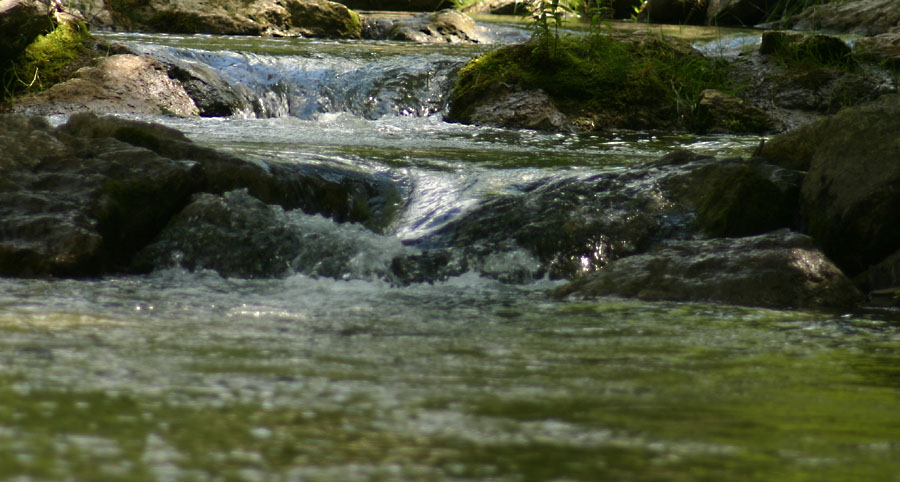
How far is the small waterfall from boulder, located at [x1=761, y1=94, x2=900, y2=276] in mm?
5405

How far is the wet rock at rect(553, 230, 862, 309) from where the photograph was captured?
3783mm

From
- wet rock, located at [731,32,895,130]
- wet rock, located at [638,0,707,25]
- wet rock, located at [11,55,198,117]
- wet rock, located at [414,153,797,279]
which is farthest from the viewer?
wet rock, located at [638,0,707,25]

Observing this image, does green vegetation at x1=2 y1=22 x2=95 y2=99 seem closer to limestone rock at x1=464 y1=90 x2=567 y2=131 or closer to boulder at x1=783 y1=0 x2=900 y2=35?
limestone rock at x1=464 y1=90 x2=567 y2=131

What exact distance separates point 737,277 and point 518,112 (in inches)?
206

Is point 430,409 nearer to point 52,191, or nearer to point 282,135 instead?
point 52,191

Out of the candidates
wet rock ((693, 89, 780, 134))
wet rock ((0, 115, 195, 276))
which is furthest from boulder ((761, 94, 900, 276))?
wet rock ((693, 89, 780, 134))

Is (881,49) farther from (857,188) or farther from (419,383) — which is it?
(419,383)

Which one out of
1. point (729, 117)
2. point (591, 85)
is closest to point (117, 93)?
point (591, 85)

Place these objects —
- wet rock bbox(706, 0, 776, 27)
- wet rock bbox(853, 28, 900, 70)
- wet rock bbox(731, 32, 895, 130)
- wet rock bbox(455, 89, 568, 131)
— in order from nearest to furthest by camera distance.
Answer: wet rock bbox(455, 89, 568, 131) → wet rock bbox(731, 32, 895, 130) → wet rock bbox(853, 28, 900, 70) → wet rock bbox(706, 0, 776, 27)

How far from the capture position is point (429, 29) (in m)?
15.8

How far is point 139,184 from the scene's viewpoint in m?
4.60

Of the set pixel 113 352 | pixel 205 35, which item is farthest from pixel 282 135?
pixel 205 35

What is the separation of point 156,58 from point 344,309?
23.3ft

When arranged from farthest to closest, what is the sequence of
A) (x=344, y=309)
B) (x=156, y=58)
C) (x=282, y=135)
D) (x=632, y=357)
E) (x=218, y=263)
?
(x=156, y=58), (x=282, y=135), (x=218, y=263), (x=344, y=309), (x=632, y=357)
